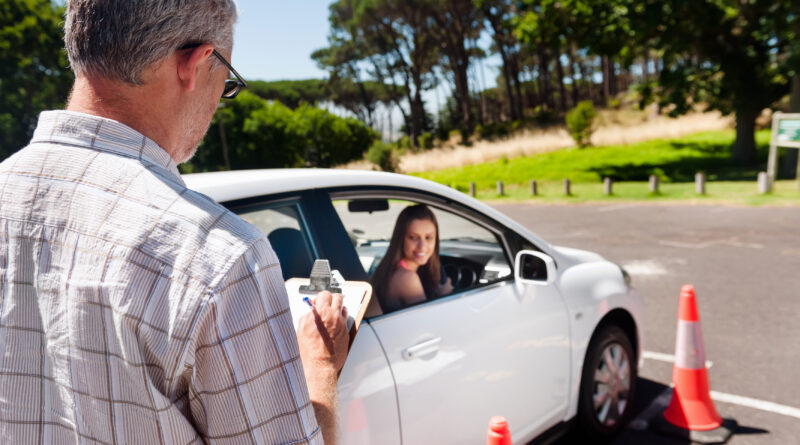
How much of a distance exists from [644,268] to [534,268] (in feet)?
19.0

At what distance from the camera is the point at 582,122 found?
30.9m

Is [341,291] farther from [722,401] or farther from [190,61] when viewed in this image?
[722,401]

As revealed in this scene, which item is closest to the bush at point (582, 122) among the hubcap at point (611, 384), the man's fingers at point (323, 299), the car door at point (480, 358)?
the hubcap at point (611, 384)

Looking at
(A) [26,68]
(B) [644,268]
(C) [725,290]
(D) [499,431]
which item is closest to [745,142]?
(B) [644,268]

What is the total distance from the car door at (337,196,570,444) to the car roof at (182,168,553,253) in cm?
38

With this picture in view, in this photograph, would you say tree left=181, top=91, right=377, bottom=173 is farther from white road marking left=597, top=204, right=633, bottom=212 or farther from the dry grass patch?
white road marking left=597, top=204, right=633, bottom=212

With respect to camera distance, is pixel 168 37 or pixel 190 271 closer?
pixel 190 271

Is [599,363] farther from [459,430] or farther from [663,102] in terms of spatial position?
[663,102]

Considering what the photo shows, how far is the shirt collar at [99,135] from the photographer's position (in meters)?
1.00

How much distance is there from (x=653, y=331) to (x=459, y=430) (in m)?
3.84

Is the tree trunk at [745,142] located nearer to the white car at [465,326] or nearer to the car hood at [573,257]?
the car hood at [573,257]

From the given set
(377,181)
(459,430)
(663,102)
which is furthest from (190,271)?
(663,102)

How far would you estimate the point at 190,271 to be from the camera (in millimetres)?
903

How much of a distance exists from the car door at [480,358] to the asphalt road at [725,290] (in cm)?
82
